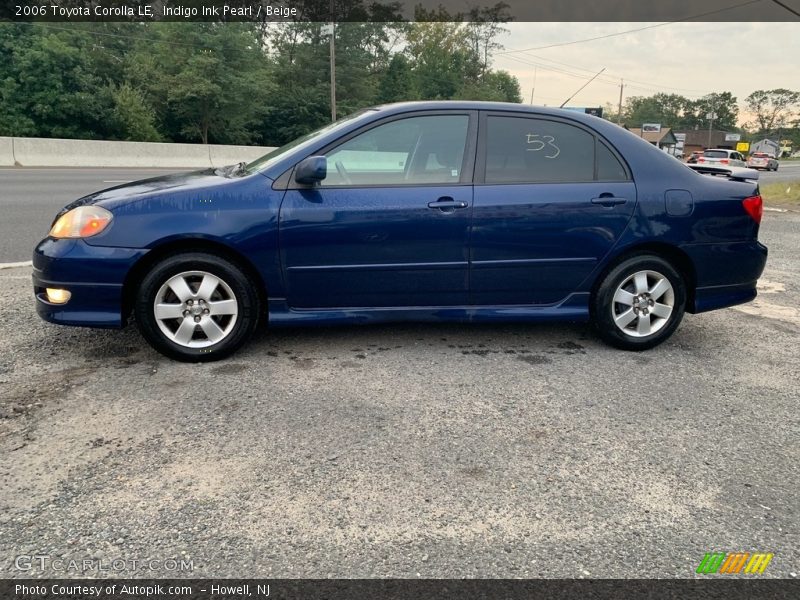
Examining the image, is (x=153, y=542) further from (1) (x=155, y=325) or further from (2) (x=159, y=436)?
(1) (x=155, y=325)

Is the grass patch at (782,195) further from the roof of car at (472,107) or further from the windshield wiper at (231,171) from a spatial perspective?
the windshield wiper at (231,171)

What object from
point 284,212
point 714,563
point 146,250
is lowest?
point 714,563

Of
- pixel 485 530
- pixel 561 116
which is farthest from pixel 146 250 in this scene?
pixel 561 116

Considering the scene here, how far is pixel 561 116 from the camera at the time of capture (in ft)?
13.9

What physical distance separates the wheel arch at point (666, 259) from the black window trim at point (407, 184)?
45.4 inches

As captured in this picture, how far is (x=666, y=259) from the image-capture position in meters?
4.27

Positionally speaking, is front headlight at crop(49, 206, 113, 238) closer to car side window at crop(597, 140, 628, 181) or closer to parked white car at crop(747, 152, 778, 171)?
car side window at crop(597, 140, 628, 181)

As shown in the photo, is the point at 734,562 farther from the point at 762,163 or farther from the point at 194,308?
the point at 762,163

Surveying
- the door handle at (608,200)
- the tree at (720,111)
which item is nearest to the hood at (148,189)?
the door handle at (608,200)

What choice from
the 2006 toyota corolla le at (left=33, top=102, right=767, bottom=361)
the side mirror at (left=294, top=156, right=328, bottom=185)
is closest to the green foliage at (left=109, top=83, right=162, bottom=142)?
the 2006 toyota corolla le at (left=33, top=102, right=767, bottom=361)

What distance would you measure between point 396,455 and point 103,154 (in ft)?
70.1

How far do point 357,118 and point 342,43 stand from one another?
140ft

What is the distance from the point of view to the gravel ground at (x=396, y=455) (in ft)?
7.18

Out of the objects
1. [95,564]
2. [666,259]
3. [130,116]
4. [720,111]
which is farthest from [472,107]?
[720,111]
